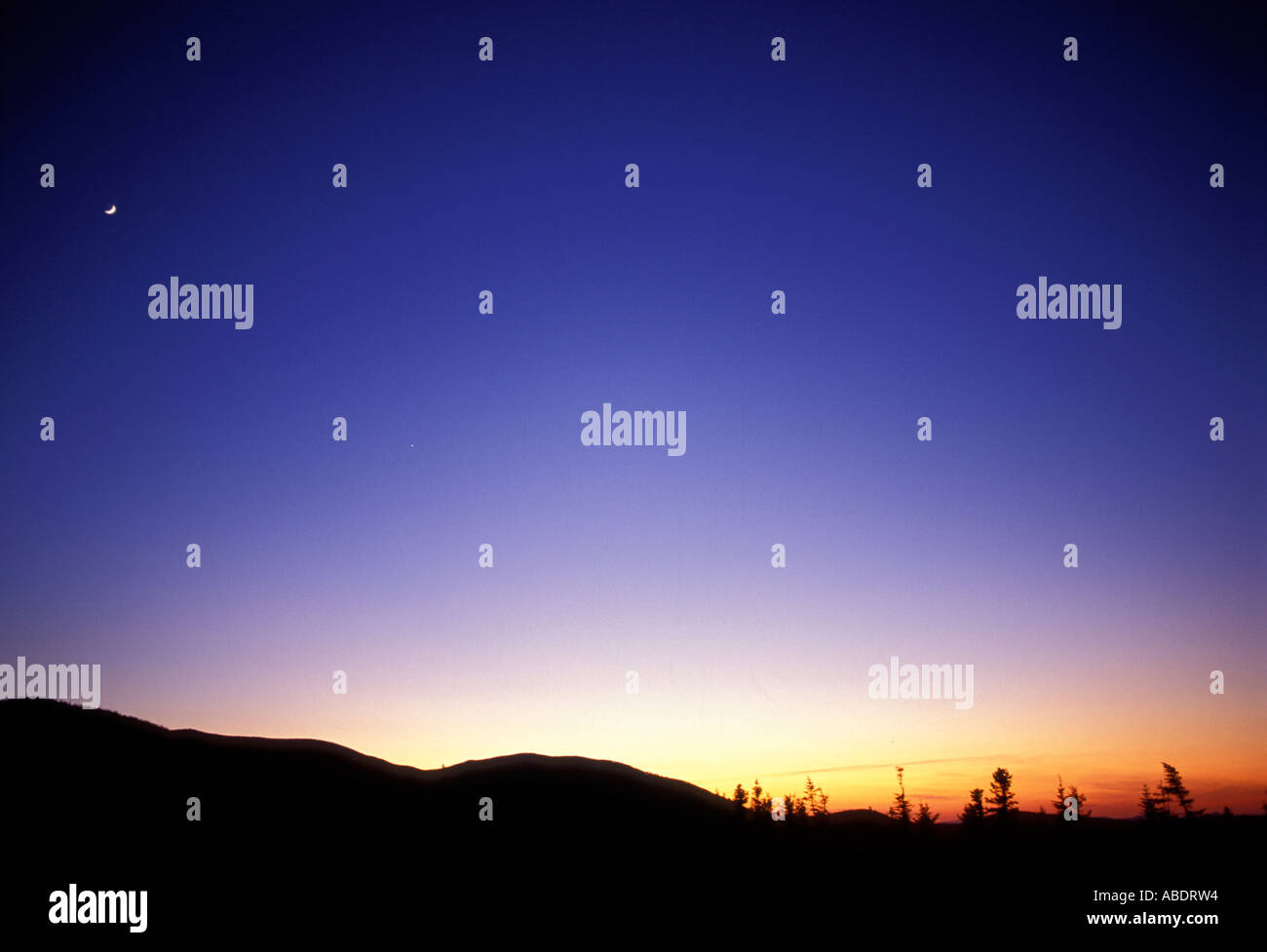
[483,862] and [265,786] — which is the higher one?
[265,786]

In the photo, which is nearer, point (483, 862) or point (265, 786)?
point (483, 862)

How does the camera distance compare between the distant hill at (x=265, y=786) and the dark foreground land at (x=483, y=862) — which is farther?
the distant hill at (x=265, y=786)

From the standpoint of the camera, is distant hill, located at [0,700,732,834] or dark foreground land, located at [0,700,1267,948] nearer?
dark foreground land, located at [0,700,1267,948]

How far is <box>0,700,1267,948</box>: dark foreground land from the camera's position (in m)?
40.4

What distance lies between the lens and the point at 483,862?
186ft

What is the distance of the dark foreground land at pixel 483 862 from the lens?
133 feet

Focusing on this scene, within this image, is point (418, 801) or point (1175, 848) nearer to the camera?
point (1175, 848)
